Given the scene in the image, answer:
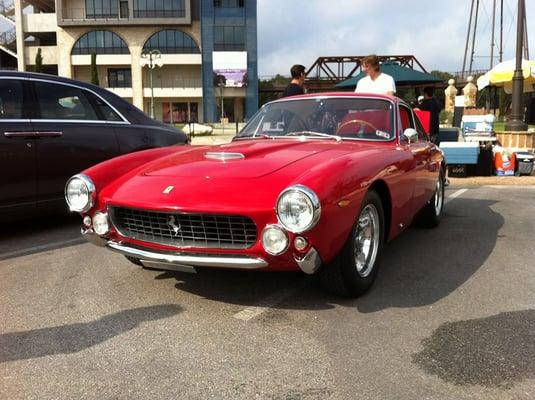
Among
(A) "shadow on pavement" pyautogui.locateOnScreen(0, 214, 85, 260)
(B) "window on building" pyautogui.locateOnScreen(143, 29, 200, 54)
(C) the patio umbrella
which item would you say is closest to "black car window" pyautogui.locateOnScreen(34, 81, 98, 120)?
(A) "shadow on pavement" pyautogui.locateOnScreen(0, 214, 85, 260)

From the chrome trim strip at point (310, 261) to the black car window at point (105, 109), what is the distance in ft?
12.3

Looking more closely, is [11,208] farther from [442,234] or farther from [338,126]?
[442,234]

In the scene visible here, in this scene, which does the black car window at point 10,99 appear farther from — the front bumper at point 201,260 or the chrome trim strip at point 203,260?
the chrome trim strip at point 203,260

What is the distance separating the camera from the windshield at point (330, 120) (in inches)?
173

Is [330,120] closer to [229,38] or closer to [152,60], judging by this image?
[152,60]

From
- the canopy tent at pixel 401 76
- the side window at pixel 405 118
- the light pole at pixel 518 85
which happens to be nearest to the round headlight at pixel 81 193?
the side window at pixel 405 118

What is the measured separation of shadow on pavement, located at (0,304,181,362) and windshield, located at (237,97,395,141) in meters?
1.95

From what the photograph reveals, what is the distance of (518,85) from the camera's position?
12.6 meters

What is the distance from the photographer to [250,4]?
5550 cm

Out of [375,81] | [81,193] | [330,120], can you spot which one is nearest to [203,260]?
[81,193]

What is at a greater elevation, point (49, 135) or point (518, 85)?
point (518, 85)

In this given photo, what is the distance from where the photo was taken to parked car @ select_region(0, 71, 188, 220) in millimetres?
4949

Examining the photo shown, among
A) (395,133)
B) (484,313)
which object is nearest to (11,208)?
(395,133)

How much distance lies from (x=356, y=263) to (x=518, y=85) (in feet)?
36.6
